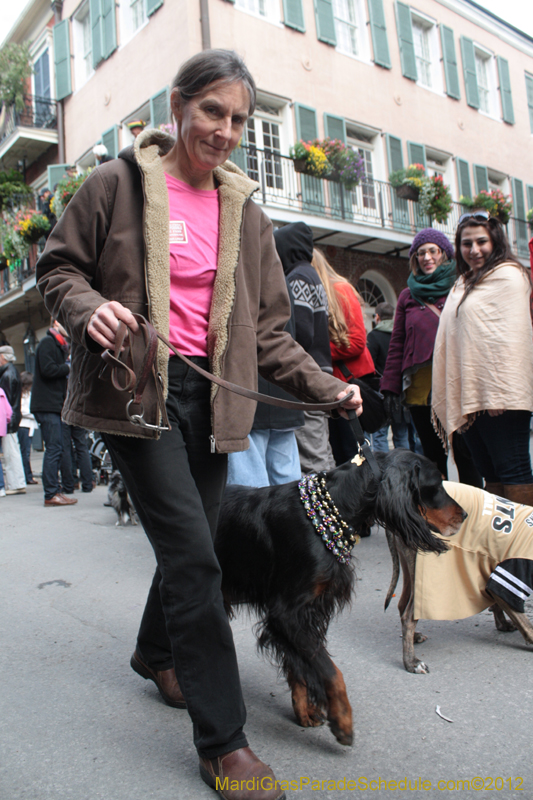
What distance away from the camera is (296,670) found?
84.9 inches

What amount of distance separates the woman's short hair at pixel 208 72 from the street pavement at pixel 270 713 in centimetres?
215

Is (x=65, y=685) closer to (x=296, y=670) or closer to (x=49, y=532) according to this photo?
(x=296, y=670)

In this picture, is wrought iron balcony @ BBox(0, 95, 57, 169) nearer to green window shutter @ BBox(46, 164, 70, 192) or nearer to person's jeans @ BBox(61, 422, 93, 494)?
green window shutter @ BBox(46, 164, 70, 192)

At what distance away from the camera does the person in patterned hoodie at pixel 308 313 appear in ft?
13.5

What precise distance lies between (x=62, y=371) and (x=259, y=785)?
22.2 ft

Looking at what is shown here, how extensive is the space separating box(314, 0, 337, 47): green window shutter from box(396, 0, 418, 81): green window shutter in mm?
2544

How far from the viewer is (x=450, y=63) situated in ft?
61.7

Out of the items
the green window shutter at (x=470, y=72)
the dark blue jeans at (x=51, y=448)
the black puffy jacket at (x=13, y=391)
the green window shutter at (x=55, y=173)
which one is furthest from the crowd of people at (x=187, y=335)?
the green window shutter at (x=470, y=72)

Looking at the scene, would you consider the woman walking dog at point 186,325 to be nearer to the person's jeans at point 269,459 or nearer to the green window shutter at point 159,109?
the person's jeans at point 269,459

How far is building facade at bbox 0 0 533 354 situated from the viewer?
14258 mm

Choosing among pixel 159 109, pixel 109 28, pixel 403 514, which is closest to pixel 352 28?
pixel 109 28

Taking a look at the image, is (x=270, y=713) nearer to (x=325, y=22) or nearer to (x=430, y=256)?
(x=430, y=256)

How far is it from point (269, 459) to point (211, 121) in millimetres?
2235

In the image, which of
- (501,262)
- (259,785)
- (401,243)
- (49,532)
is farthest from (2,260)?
(259,785)
